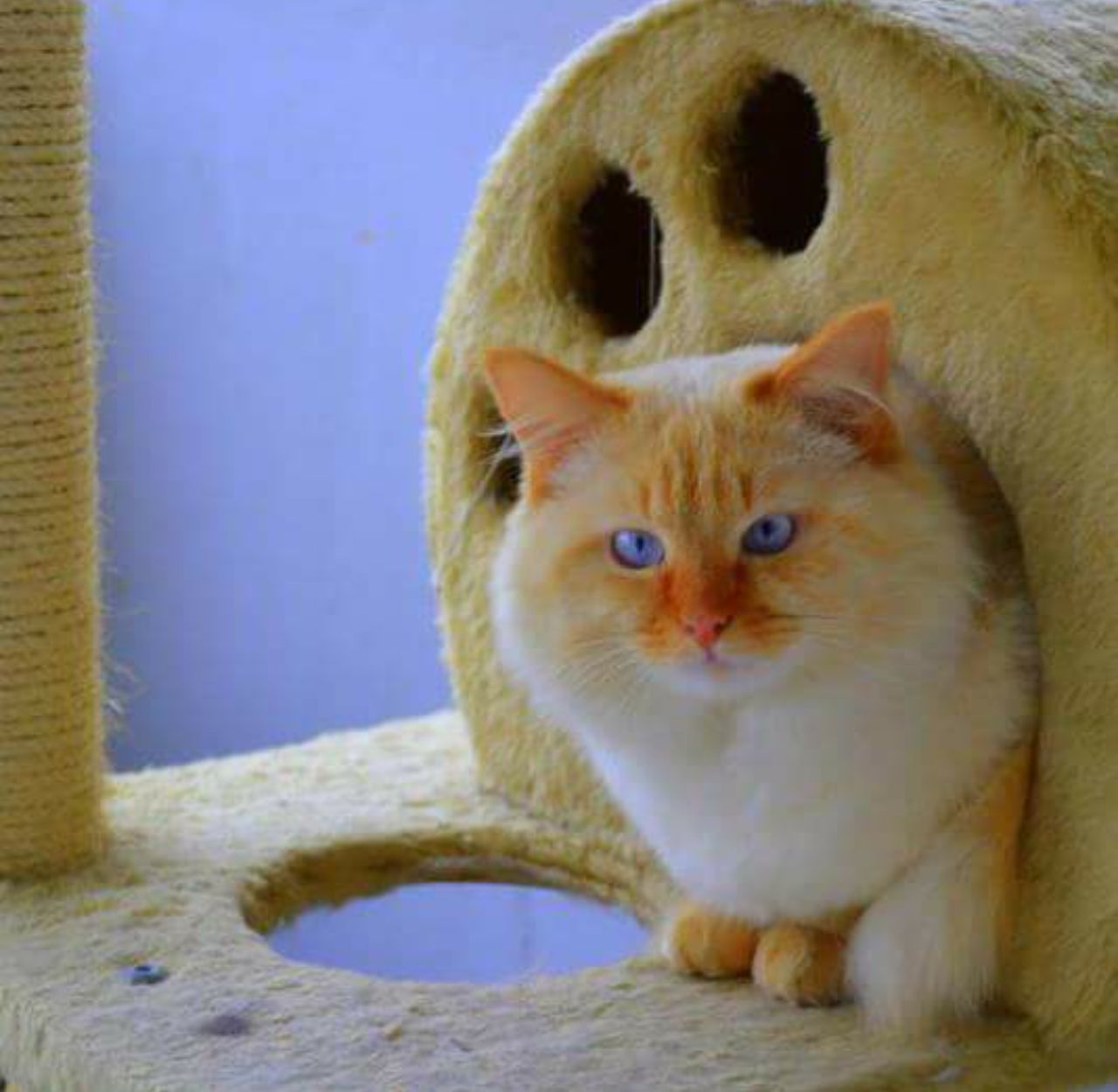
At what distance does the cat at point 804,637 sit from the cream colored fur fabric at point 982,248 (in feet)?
0.13

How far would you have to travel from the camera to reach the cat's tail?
1.30 metres

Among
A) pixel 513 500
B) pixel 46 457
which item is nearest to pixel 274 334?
pixel 513 500

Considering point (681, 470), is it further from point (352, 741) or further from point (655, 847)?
point (352, 741)

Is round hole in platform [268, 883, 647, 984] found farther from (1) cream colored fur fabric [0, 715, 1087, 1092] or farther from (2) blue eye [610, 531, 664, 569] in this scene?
(2) blue eye [610, 531, 664, 569]

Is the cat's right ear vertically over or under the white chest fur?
over

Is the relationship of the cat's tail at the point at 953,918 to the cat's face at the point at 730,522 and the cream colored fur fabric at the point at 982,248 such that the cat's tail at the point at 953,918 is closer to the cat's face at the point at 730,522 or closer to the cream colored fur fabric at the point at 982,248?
the cream colored fur fabric at the point at 982,248

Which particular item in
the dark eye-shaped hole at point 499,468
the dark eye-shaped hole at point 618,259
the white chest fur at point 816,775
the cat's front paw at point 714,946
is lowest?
the cat's front paw at point 714,946

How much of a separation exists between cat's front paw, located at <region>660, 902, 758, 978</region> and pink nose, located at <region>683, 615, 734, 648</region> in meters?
0.27

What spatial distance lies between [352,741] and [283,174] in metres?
0.82

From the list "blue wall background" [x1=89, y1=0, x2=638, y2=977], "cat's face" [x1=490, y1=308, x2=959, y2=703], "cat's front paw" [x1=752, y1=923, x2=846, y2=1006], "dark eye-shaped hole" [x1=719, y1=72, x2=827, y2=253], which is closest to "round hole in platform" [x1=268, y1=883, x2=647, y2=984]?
"cat's front paw" [x1=752, y1=923, x2=846, y2=1006]

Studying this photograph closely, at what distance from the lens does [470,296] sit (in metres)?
1.66

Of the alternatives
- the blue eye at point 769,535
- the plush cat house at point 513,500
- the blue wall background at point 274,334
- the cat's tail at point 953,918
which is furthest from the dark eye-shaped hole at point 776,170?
the blue wall background at point 274,334

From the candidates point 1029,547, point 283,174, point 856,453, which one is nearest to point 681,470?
point 856,453

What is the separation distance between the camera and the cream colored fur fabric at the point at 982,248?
124 cm
